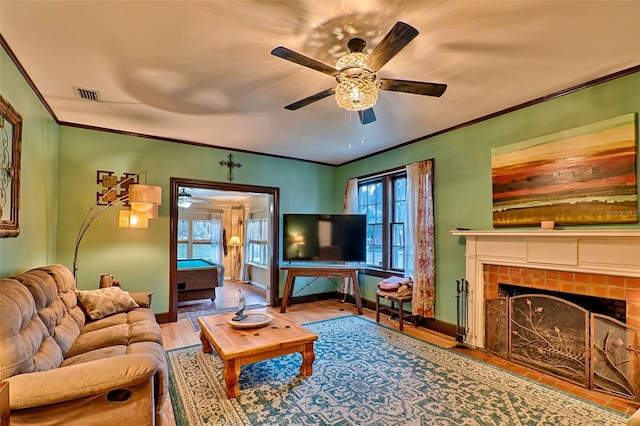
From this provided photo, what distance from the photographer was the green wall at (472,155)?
276cm

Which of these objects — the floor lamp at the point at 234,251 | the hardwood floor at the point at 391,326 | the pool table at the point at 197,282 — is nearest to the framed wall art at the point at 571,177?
the hardwood floor at the point at 391,326

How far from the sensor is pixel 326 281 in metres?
5.93

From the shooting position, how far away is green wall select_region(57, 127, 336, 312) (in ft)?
12.8

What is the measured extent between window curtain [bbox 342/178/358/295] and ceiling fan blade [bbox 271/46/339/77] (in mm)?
3570

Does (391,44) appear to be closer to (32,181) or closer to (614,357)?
(614,357)

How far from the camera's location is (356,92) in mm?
2031

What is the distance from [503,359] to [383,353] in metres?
1.19

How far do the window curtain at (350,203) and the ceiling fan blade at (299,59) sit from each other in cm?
357

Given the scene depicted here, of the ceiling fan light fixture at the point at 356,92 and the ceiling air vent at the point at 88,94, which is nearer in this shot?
the ceiling fan light fixture at the point at 356,92

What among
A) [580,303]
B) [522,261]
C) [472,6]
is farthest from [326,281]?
[472,6]

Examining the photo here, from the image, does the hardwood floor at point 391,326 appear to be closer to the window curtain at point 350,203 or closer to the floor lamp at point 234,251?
the window curtain at point 350,203

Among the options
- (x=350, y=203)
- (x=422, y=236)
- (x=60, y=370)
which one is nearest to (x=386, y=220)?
(x=350, y=203)

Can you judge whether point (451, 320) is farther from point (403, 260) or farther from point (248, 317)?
point (248, 317)

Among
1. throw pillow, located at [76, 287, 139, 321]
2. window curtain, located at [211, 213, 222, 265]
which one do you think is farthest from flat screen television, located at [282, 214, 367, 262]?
window curtain, located at [211, 213, 222, 265]
